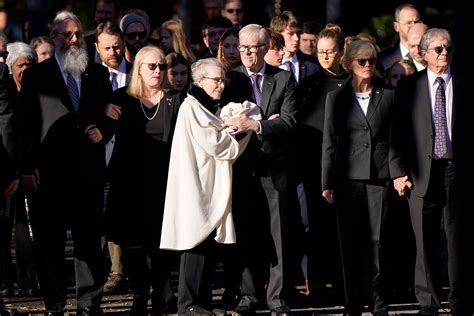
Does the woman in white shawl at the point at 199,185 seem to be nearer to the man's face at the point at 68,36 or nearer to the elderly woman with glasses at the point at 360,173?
the elderly woman with glasses at the point at 360,173

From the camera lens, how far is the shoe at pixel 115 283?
10492 mm

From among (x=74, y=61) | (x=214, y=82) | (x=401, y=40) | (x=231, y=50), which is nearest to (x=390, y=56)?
(x=401, y=40)

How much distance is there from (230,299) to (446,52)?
2715mm

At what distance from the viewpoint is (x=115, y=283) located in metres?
10.5

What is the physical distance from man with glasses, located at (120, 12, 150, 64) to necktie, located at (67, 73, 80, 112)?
2209 mm

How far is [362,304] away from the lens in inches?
349

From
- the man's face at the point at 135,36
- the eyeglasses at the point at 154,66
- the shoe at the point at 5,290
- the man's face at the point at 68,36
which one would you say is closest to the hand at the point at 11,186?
the man's face at the point at 68,36

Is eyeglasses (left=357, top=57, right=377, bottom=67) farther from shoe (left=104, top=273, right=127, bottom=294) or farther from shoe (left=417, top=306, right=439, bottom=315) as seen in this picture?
shoe (left=104, top=273, right=127, bottom=294)

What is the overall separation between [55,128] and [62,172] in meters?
0.36

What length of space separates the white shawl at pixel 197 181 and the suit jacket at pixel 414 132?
4.50 feet

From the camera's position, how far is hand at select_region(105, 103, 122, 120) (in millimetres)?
8805

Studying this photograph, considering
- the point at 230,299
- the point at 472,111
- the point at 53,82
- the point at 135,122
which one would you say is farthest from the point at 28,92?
the point at 472,111

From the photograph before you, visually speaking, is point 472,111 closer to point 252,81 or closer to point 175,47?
point 252,81

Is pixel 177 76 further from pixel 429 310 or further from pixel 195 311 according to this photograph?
pixel 429 310
